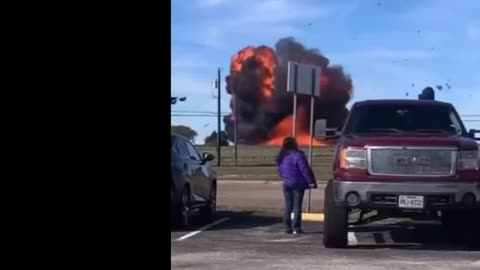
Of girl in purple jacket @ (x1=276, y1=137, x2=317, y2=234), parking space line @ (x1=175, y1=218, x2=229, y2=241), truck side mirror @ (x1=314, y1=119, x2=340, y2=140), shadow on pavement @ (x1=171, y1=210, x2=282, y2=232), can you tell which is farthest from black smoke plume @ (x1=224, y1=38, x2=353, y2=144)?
truck side mirror @ (x1=314, y1=119, x2=340, y2=140)

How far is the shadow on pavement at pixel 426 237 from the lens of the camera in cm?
1159

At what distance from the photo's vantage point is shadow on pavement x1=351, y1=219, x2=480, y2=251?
11594mm

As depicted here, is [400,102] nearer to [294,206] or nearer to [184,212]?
[294,206]

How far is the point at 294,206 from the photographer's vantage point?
520 inches

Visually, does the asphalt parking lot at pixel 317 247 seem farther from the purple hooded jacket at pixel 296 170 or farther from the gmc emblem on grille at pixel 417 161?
the gmc emblem on grille at pixel 417 161

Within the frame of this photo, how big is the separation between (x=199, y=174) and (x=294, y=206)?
2235 mm

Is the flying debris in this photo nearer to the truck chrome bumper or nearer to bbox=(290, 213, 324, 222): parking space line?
bbox=(290, 213, 324, 222): parking space line

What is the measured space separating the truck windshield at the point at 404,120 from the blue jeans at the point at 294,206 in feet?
4.97

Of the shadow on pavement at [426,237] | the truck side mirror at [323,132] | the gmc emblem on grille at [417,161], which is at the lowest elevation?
the shadow on pavement at [426,237]

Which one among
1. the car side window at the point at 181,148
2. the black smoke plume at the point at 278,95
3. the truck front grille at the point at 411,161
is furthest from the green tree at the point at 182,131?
the black smoke plume at the point at 278,95

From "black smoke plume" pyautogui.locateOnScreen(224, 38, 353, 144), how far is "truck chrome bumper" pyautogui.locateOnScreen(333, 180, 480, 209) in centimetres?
5933

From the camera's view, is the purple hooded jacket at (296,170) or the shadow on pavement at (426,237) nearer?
the shadow on pavement at (426,237)
